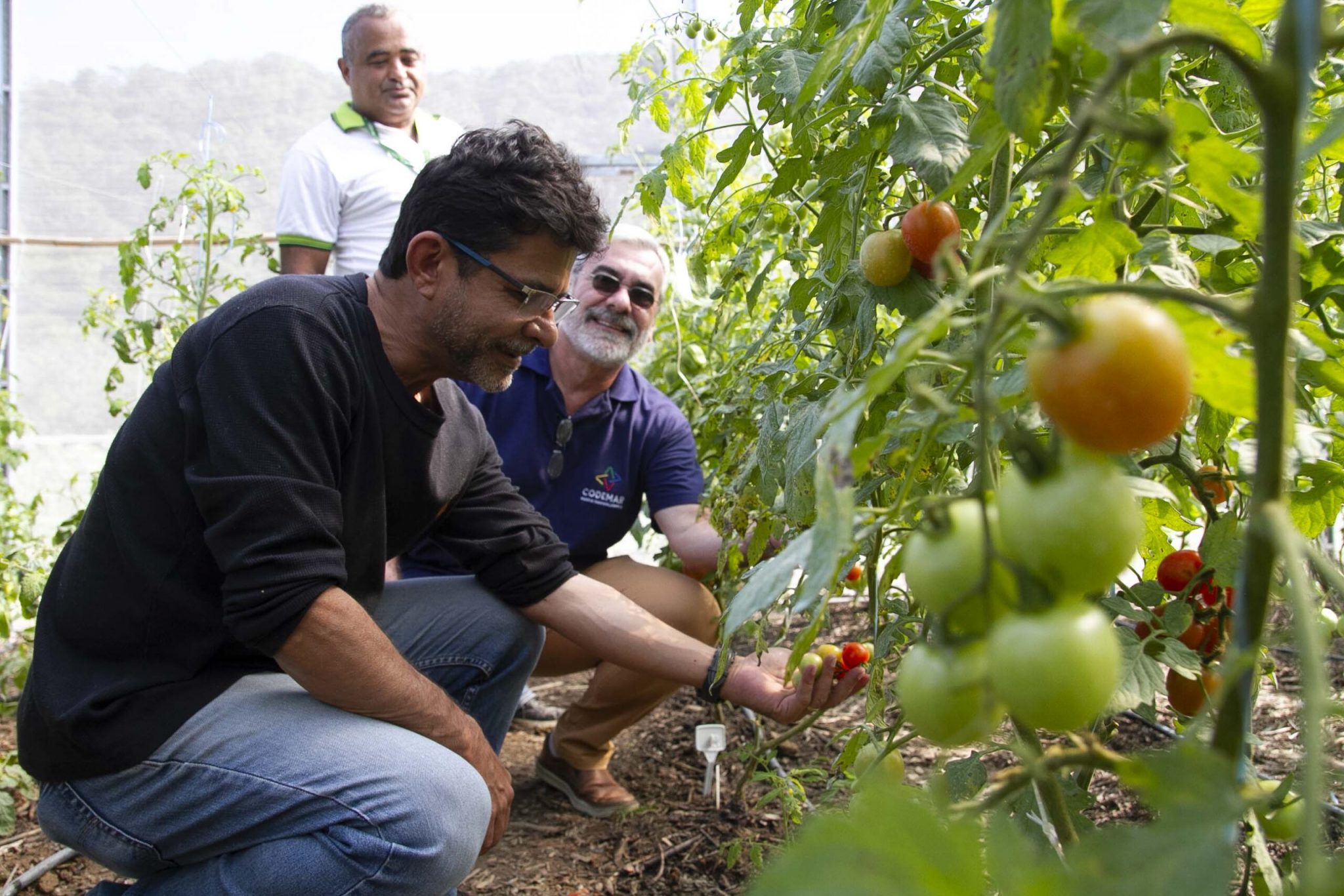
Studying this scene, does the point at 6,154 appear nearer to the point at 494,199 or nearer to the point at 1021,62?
the point at 494,199

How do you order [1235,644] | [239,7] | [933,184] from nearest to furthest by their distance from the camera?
[1235,644] < [933,184] < [239,7]

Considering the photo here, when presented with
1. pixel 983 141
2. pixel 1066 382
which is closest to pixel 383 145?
pixel 983 141

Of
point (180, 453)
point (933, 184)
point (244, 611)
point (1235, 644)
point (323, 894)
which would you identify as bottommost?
point (323, 894)

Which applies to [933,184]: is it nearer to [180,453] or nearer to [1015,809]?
[1015,809]

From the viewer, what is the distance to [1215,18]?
0.51m

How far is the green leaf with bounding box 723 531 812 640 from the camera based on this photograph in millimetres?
453

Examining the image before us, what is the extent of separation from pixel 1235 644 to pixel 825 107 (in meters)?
0.73

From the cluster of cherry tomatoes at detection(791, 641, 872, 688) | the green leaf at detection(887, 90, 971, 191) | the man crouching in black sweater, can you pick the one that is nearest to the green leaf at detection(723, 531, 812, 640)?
the green leaf at detection(887, 90, 971, 191)

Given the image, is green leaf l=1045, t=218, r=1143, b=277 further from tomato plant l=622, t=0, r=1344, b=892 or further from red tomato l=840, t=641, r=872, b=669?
red tomato l=840, t=641, r=872, b=669

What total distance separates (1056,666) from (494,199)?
4.53 ft

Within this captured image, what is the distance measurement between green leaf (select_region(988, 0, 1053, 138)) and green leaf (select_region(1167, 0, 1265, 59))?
4.3 inches

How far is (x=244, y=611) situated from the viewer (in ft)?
4.35

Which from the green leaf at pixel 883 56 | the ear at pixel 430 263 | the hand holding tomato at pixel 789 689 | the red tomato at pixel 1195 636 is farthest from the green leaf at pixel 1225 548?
the ear at pixel 430 263

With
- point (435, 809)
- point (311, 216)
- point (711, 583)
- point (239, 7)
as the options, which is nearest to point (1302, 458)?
point (435, 809)
